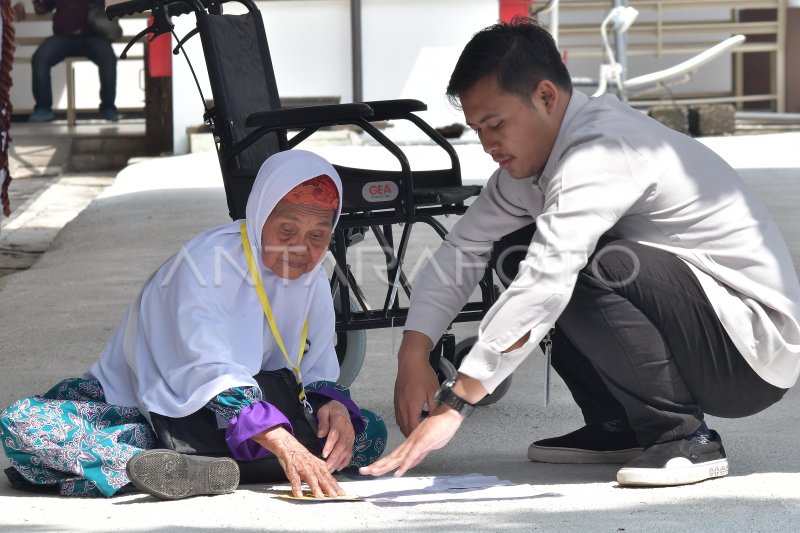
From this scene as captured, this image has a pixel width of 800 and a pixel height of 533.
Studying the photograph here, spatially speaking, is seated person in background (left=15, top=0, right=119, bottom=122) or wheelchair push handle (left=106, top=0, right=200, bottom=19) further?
seated person in background (left=15, top=0, right=119, bottom=122)

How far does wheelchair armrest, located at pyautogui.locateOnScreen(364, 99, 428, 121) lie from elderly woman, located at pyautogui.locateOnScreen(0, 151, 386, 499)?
2.94ft

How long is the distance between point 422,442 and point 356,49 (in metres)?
8.31

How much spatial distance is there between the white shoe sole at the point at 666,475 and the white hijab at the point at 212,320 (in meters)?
0.73

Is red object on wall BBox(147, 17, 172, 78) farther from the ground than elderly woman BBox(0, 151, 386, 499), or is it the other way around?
red object on wall BBox(147, 17, 172, 78)

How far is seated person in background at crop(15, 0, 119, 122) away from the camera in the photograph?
11094 mm

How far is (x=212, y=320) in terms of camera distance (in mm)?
2672

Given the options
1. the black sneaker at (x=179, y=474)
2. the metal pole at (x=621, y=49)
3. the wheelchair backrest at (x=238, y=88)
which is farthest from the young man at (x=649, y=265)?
the metal pole at (x=621, y=49)

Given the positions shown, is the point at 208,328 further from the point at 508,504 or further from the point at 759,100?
the point at 759,100

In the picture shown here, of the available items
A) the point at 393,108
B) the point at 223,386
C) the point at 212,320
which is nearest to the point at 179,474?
the point at 223,386

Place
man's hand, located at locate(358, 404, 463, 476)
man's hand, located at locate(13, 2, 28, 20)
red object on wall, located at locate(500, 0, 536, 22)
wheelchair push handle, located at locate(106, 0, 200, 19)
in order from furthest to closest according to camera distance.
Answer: man's hand, located at locate(13, 2, 28, 20), red object on wall, located at locate(500, 0, 536, 22), wheelchair push handle, located at locate(106, 0, 200, 19), man's hand, located at locate(358, 404, 463, 476)

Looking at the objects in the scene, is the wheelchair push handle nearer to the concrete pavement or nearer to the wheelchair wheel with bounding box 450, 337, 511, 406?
the concrete pavement

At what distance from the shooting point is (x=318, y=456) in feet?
9.24

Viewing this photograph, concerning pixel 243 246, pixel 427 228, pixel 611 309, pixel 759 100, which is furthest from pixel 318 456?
pixel 759 100

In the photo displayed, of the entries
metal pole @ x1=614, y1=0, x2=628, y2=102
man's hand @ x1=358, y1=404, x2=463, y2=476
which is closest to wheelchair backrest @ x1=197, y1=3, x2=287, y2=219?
man's hand @ x1=358, y1=404, x2=463, y2=476
